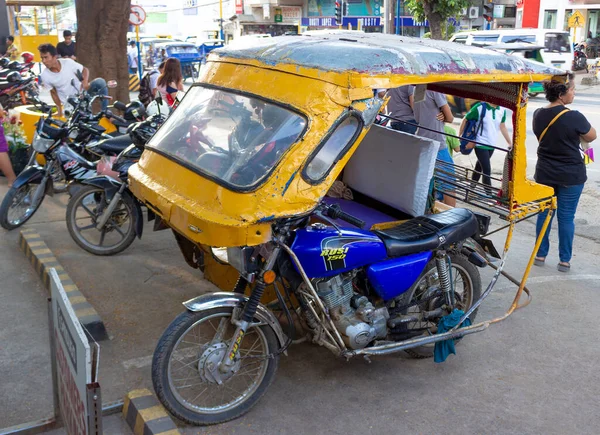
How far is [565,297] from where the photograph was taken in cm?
561

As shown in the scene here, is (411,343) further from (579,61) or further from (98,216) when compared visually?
(579,61)

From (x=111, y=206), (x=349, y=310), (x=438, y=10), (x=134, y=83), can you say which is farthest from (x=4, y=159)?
(x=438, y=10)

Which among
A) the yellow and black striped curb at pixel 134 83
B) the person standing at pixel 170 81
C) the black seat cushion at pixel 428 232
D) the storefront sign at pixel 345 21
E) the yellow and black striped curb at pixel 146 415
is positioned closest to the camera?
the yellow and black striped curb at pixel 146 415

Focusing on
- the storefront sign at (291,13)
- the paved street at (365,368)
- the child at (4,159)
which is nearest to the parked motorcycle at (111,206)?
the paved street at (365,368)

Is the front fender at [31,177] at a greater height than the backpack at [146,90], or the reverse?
the backpack at [146,90]

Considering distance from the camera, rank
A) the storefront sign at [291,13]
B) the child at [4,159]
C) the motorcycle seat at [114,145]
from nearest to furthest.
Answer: the motorcycle seat at [114,145] → the child at [4,159] → the storefront sign at [291,13]

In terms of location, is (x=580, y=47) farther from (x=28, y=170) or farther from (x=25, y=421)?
(x=25, y=421)

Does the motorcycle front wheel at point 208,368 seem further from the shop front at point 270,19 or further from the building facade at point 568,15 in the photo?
the shop front at point 270,19

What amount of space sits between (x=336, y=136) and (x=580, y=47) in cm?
3302

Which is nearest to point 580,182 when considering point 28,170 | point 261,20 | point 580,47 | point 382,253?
point 382,253

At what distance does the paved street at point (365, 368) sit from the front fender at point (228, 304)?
0.52m

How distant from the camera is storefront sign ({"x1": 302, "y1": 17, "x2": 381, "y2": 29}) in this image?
43281 mm

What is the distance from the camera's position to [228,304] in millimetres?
3551

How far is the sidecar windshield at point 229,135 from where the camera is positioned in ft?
11.8
